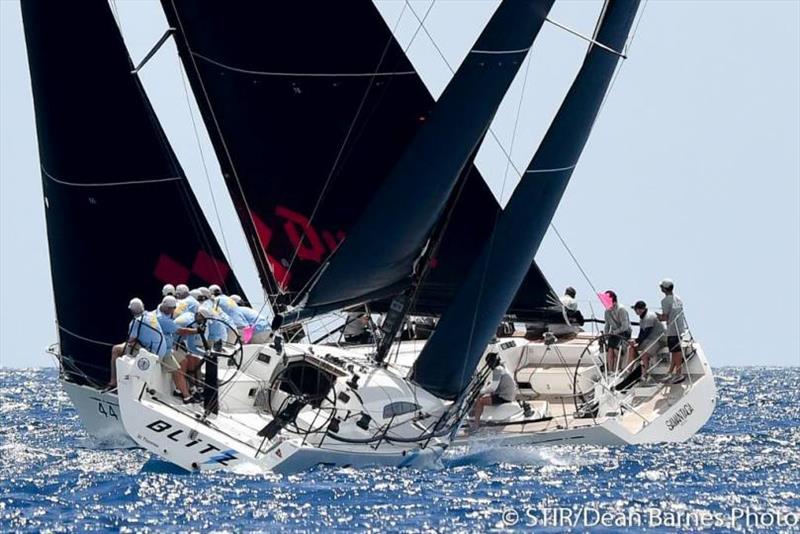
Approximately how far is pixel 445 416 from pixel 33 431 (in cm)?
922

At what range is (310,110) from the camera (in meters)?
25.0

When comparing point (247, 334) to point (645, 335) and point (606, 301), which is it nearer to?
point (606, 301)

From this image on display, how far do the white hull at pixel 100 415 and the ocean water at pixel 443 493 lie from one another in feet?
1.07

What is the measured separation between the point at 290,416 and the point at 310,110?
6.49 m

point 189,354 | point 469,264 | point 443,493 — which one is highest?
point 469,264

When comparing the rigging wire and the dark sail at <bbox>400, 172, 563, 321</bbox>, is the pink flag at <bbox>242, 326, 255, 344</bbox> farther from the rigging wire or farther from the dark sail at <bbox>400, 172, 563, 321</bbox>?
the rigging wire

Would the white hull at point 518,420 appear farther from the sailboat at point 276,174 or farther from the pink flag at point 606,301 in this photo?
the pink flag at point 606,301

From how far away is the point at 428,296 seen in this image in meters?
24.3

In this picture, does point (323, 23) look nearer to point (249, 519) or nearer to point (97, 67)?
point (97, 67)

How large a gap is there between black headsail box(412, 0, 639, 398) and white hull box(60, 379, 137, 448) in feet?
14.6

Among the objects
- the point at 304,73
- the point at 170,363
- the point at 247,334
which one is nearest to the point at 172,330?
the point at 170,363

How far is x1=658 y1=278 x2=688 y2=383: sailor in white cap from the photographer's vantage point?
24703mm

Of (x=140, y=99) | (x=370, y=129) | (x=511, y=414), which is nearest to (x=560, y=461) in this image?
(x=511, y=414)

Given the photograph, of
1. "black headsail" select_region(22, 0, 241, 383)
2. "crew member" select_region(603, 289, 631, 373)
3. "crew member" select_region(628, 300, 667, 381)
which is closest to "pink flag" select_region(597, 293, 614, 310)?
"crew member" select_region(603, 289, 631, 373)
